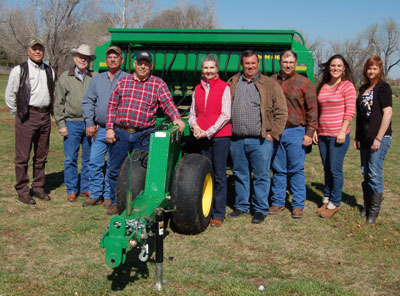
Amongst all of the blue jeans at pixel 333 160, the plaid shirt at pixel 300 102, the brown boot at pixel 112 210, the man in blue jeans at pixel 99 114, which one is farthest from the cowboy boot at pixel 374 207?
the man in blue jeans at pixel 99 114

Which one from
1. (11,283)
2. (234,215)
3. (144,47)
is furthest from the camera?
(144,47)

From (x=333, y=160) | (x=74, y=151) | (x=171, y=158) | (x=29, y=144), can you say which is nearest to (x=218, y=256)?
(x=171, y=158)

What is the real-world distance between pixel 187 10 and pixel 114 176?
846 inches

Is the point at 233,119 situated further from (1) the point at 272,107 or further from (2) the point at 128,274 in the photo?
(2) the point at 128,274

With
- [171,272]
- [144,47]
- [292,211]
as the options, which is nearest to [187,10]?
[144,47]

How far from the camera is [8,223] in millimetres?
5055

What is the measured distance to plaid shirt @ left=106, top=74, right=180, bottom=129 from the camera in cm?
482

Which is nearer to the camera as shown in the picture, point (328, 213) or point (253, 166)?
point (253, 166)

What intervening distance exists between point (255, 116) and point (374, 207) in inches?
71.8

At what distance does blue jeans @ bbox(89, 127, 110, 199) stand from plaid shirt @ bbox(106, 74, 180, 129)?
76 centimetres

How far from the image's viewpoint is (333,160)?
535 cm

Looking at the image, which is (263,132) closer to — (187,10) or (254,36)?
(254,36)

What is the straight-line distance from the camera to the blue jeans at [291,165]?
17.4ft

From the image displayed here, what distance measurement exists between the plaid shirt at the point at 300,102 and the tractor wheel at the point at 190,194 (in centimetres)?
131
